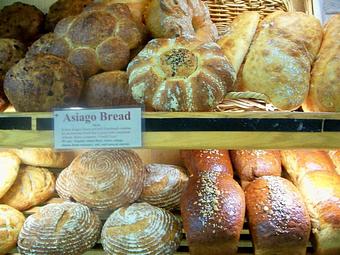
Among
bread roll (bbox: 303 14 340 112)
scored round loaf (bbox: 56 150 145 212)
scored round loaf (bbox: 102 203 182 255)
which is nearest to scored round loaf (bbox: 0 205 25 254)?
scored round loaf (bbox: 56 150 145 212)

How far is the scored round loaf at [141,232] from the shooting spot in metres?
1.21

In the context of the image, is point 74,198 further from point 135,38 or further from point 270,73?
point 270,73

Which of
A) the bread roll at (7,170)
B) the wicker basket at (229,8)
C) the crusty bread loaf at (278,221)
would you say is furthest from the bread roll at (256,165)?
the bread roll at (7,170)

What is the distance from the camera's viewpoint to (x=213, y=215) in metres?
1.21

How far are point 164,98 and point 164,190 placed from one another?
43 centimetres

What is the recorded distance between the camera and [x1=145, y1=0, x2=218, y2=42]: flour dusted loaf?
4.34 feet

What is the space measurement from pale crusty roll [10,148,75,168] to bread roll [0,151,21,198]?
0.12ft

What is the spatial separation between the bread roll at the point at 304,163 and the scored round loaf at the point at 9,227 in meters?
0.89

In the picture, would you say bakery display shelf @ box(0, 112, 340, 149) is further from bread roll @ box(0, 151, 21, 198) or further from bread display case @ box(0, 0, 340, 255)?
bread roll @ box(0, 151, 21, 198)

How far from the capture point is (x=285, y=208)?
1.22 metres

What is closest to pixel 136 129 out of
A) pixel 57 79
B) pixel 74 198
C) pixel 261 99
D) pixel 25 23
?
pixel 57 79

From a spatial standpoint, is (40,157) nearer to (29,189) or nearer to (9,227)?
(29,189)

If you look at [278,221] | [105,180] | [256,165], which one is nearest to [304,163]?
[256,165]

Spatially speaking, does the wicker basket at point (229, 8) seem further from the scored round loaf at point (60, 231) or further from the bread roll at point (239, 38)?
the scored round loaf at point (60, 231)
